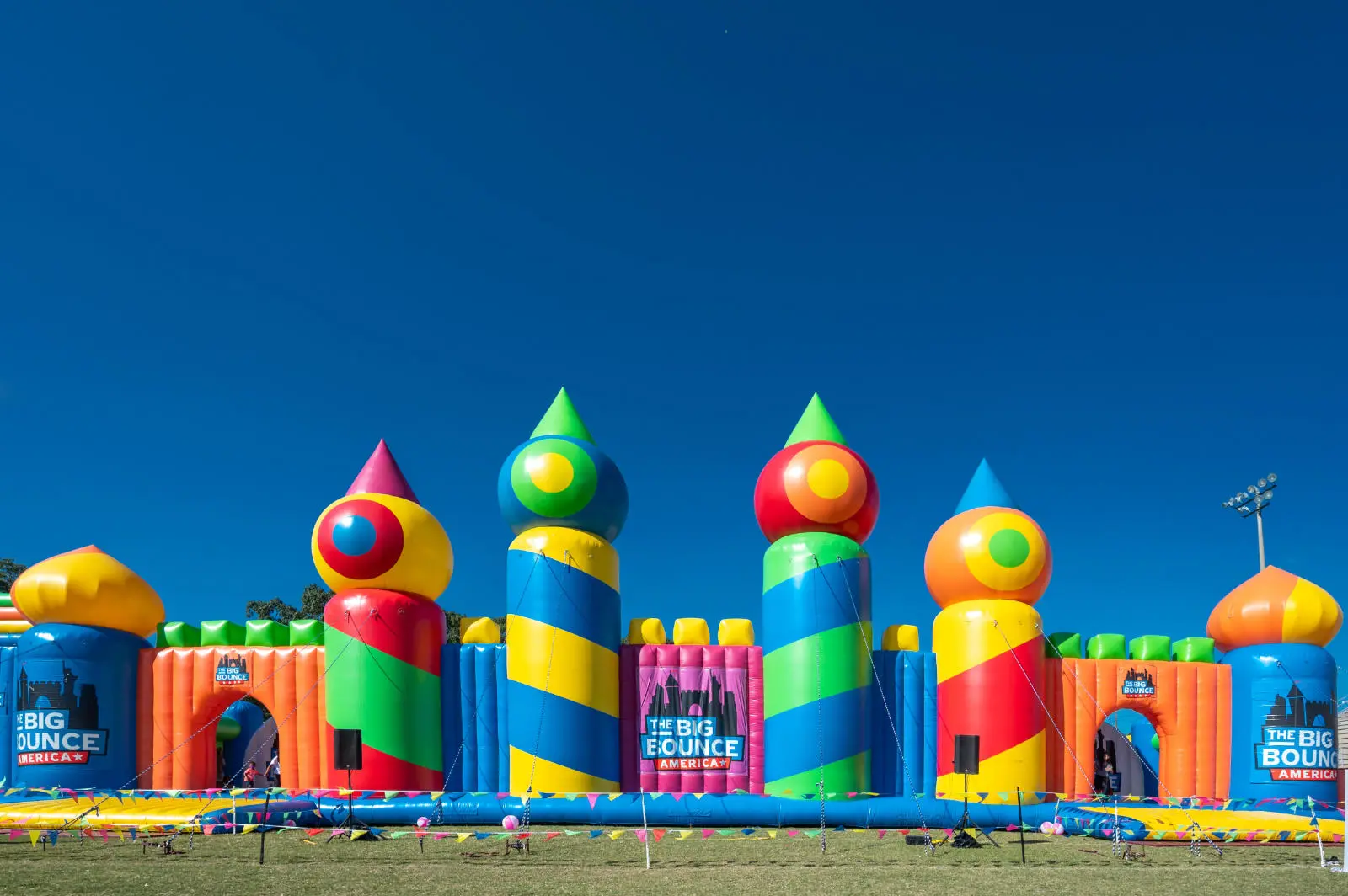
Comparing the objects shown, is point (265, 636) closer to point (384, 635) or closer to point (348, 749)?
point (384, 635)

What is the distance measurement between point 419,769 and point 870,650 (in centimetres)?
593

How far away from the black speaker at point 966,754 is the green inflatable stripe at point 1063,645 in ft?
14.3

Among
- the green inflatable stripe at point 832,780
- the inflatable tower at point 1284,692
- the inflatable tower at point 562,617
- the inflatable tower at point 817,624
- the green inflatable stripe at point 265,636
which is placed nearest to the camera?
the green inflatable stripe at point 832,780

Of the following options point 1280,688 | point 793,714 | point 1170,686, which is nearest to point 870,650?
point 793,714

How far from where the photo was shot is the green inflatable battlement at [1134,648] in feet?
47.6

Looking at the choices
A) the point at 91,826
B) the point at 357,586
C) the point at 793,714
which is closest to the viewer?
the point at 91,826

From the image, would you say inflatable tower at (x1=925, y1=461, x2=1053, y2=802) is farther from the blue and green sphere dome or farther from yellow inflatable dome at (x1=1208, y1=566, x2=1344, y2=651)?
the blue and green sphere dome

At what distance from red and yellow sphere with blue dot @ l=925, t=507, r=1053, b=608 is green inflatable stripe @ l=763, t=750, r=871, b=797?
2568 millimetres

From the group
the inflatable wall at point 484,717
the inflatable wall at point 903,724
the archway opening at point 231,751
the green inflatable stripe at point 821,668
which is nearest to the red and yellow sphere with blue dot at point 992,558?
the inflatable wall at point 903,724

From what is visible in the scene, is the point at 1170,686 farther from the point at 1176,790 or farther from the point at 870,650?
the point at 870,650

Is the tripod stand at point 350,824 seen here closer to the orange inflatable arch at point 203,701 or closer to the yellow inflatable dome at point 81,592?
the orange inflatable arch at point 203,701

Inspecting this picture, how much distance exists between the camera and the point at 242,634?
49.7 ft

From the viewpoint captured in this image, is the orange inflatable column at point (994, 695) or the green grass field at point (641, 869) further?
the orange inflatable column at point (994, 695)

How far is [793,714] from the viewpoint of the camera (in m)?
13.4
